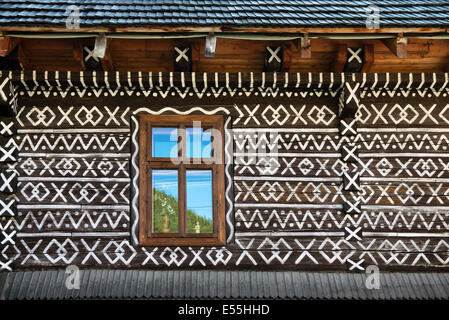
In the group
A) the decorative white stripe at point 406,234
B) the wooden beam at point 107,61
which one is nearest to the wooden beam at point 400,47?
the decorative white stripe at point 406,234

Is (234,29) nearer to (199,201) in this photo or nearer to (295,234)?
(199,201)

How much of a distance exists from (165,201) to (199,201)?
0.41m

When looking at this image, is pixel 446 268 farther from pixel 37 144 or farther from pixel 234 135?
pixel 37 144

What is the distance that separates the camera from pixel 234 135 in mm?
6746

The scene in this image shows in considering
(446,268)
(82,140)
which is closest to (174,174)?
(82,140)

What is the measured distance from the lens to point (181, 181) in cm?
665

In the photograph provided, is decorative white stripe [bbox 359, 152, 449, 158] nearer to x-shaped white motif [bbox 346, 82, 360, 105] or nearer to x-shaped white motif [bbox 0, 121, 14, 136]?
x-shaped white motif [bbox 346, 82, 360, 105]

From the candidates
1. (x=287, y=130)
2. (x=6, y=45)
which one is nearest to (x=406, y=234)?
(x=287, y=130)

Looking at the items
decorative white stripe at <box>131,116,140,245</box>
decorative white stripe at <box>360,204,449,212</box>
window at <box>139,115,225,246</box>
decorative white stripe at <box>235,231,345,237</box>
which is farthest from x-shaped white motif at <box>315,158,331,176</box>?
decorative white stripe at <box>131,116,140,245</box>

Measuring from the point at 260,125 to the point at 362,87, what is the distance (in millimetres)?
1345

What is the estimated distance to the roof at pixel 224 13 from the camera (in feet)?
19.9

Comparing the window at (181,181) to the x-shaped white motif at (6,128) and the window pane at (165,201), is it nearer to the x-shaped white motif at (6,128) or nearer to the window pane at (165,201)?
the window pane at (165,201)

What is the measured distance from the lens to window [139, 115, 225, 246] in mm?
6500

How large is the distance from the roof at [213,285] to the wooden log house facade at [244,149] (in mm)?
125
